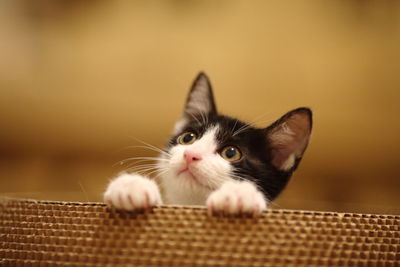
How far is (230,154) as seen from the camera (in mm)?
1021

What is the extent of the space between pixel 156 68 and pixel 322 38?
0.93 metres

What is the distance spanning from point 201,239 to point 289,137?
22.0 inches

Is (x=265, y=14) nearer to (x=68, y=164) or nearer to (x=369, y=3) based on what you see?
(x=369, y=3)

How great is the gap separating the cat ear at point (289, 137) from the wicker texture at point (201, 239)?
1.33ft

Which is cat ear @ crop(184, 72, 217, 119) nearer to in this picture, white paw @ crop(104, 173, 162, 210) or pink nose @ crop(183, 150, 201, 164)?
pink nose @ crop(183, 150, 201, 164)

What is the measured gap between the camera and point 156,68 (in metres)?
1.94

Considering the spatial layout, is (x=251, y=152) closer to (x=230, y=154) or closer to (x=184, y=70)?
(x=230, y=154)

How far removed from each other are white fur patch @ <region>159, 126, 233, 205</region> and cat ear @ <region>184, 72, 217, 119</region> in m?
0.27

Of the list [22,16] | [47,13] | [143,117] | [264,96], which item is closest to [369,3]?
[264,96]

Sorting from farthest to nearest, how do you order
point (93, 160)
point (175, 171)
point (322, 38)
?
point (93, 160)
point (322, 38)
point (175, 171)

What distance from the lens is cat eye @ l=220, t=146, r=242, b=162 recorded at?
101cm

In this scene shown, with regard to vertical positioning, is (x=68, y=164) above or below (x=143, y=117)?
below

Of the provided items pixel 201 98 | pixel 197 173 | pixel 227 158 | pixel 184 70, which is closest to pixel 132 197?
pixel 197 173

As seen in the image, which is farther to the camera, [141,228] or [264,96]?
[264,96]
